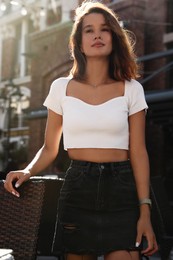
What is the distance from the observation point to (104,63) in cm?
256

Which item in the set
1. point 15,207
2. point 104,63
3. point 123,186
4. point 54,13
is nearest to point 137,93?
point 104,63

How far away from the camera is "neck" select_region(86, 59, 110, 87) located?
255cm

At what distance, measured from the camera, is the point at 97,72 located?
2553 millimetres

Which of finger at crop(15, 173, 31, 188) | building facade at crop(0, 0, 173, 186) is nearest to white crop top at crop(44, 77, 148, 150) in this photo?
finger at crop(15, 173, 31, 188)

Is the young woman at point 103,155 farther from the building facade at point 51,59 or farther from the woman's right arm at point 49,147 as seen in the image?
the building facade at point 51,59

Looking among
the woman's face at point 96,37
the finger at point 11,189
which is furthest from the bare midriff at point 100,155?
the woman's face at point 96,37

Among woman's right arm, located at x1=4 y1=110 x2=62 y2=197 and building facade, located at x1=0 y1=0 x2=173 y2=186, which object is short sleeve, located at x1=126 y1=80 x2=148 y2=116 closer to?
woman's right arm, located at x1=4 y1=110 x2=62 y2=197

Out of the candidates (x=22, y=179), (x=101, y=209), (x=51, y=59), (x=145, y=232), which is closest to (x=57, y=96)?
(x=22, y=179)

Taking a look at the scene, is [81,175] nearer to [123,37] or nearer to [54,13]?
[123,37]

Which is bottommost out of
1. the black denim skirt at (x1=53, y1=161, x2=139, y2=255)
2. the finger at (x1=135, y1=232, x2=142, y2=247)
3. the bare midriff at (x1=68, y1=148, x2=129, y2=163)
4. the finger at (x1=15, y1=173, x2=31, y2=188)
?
the finger at (x1=135, y1=232, x2=142, y2=247)

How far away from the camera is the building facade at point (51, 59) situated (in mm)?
14906

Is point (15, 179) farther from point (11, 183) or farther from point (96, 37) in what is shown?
point (96, 37)

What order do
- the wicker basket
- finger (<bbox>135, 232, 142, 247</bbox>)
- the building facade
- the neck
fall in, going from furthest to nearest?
the building facade < the neck < the wicker basket < finger (<bbox>135, 232, 142, 247</bbox>)

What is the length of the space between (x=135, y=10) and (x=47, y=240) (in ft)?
40.8
